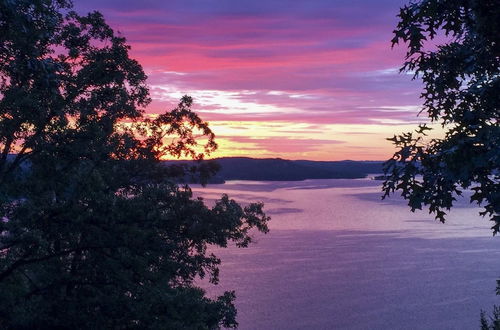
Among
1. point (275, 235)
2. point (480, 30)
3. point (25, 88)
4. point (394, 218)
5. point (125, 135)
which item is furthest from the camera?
point (394, 218)

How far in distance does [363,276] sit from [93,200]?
7114 cm

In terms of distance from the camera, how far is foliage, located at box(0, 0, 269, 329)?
1503 cm

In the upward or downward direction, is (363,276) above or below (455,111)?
below

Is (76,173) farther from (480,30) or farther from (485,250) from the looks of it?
(485,250)

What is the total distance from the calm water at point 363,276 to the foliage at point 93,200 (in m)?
41.7

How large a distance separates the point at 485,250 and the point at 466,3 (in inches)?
3784

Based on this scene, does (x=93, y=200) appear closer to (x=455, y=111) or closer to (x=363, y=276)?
(x=455, y=111)

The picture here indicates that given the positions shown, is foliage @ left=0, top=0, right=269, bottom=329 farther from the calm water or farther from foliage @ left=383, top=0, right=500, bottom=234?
the calm water

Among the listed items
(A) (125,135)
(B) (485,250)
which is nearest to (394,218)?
(B) (485,250)

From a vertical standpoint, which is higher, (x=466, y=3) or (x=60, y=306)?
(x=466, y=3)

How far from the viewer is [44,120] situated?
15117 millimetres

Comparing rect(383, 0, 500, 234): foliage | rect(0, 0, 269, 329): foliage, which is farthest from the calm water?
rect(383, 0, 500, 234): foliage

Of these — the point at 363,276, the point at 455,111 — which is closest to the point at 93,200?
the point at 455,111

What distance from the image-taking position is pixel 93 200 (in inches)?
642
